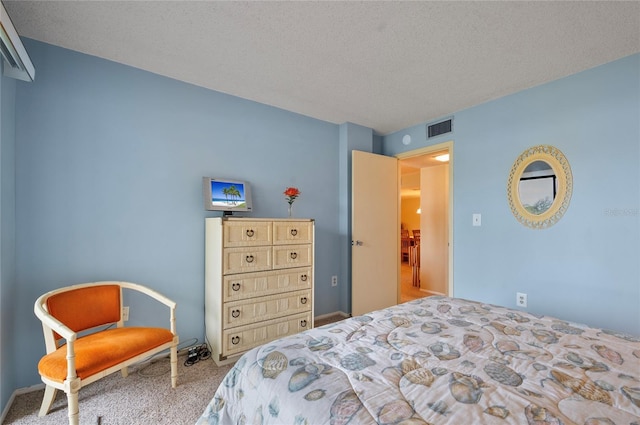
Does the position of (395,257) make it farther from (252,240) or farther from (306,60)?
(306,60)

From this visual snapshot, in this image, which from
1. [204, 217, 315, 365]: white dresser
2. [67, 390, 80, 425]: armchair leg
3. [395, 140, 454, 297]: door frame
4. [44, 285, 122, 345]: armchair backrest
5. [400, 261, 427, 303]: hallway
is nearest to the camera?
[67, 390, 80, 425]: armchair leg

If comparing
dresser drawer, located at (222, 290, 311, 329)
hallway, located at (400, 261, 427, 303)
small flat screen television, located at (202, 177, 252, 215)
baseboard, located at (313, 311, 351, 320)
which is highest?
small flat screen television, located at (202, 177, 252, 215)

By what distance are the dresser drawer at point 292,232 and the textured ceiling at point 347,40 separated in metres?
1.27

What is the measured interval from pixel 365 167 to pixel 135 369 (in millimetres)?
2973

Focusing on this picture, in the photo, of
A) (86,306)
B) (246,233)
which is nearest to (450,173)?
(246,233)

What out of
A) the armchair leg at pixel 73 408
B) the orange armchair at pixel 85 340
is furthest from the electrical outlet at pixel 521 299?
the armchair leg at pixel 73 408

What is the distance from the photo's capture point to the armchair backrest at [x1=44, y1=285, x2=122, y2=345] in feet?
5.76

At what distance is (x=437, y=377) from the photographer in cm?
96

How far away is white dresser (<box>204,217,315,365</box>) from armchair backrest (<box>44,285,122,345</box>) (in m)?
0.69

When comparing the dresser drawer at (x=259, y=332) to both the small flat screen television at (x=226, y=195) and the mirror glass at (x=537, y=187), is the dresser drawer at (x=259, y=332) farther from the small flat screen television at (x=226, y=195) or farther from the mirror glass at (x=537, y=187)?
the mirror glass at (x=537, y=187)

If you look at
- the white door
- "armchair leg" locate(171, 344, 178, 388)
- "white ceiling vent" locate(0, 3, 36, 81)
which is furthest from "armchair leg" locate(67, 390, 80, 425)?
the white door

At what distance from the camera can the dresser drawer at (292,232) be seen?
8.23 feet

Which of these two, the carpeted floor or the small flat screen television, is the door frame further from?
the carpeted floor

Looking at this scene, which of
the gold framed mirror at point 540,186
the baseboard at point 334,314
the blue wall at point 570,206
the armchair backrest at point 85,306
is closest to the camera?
the armchair backrest at point 85,306
